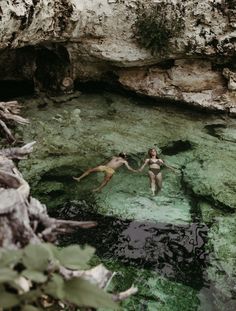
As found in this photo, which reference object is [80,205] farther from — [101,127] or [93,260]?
[101,127]

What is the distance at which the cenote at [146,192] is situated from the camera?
7289 millimetres

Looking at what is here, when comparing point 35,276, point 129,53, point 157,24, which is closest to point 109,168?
point 129,53

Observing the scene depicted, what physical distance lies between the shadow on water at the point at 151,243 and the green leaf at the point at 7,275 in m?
4.89

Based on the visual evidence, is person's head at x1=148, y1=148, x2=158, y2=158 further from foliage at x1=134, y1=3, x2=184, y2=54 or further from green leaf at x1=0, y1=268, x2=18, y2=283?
green leaf at x1=0, y1=268, x2=18, y2=283

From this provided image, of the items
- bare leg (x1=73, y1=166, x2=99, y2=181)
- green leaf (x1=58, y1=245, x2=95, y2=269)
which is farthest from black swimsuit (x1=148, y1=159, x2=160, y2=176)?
green leaf (x1=58, y1=245, x2=95, y2=269)

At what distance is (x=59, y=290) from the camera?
286 centimetres

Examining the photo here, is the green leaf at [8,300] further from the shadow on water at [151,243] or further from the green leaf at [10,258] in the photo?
the shadow on water at [151,243]

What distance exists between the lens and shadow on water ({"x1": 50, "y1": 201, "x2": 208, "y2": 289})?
7.55 meters

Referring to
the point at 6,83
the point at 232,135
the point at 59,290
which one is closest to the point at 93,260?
the point at 59,290

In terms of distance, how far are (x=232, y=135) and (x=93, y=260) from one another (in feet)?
19.5

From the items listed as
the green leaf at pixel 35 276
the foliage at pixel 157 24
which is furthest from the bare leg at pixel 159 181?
the green leaf at pixel 35 276

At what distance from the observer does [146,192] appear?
957cm

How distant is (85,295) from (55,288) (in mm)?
194

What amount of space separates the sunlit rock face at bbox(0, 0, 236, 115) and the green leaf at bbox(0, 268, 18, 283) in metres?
8.17
